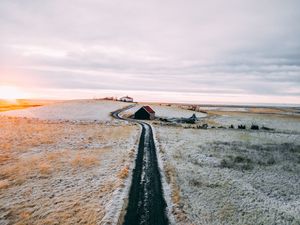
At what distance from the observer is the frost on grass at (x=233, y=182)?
16406 mm

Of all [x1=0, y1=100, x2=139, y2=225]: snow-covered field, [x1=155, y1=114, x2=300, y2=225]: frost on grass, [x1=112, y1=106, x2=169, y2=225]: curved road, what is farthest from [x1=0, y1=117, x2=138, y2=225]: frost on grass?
[x1=155, y1=114, x2=300, y2=225]: frost on grass

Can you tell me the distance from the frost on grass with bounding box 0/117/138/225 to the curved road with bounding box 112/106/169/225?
3.94ft

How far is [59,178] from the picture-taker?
71.4ft

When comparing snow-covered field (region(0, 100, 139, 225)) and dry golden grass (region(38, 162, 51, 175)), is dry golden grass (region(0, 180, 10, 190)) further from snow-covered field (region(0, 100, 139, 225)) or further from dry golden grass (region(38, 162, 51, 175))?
dry golden grass (region(38, 162, 51, 175))

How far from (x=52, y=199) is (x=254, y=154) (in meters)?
25.3

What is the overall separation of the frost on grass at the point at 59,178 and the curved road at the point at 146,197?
1201mm

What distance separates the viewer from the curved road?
1471 cm

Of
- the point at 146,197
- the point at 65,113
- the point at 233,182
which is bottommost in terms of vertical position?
the point at 233,182

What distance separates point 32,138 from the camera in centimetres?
3894

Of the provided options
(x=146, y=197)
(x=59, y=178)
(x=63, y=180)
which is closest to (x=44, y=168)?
(x=59, y=178)

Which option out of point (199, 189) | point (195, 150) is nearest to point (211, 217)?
point (199, 189)

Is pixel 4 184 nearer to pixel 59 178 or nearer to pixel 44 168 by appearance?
pixel 59 178

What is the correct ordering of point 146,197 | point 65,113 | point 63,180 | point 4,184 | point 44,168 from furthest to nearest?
1. point 65,113
2. point 44,168
3. point 63,180
4. point 4,184
5. point 146,197

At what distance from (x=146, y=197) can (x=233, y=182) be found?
28.6 feet
